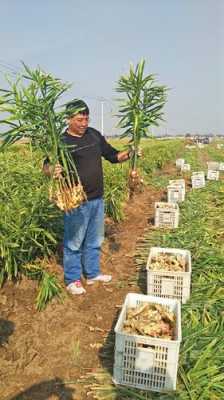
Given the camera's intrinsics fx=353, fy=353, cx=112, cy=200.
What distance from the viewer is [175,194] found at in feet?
27.4

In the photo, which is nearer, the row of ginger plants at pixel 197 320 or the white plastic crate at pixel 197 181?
the row of ginger plants at pixel 197 320

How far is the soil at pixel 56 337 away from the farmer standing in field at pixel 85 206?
27 cm

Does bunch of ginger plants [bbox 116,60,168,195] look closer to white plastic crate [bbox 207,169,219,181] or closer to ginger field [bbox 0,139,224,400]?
ginger field [bbox 0,139,224,400]

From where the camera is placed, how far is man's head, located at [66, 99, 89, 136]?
3.20m

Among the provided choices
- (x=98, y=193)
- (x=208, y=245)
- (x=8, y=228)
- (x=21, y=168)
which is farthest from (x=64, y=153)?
(x=208, y=245)

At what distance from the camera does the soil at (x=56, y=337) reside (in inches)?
101

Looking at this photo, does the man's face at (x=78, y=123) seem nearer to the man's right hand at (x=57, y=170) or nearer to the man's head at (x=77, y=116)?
the man's head at (x=77, y=116)

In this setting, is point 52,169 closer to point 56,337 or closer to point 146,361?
point 56,337

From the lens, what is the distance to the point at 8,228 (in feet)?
11.7

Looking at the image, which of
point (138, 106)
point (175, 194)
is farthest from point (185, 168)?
point (138, 106)

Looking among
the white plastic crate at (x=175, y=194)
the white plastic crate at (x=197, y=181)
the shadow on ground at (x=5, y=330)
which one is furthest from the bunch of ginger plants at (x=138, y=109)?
the white plastic crate at (x=197, y=181)

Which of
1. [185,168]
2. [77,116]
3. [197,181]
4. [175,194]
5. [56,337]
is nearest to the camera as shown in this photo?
[56,337]

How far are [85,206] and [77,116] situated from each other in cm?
94

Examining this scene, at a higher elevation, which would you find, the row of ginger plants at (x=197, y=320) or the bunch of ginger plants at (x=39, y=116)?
the bunch of ginger plants at (x=39, y=116)
